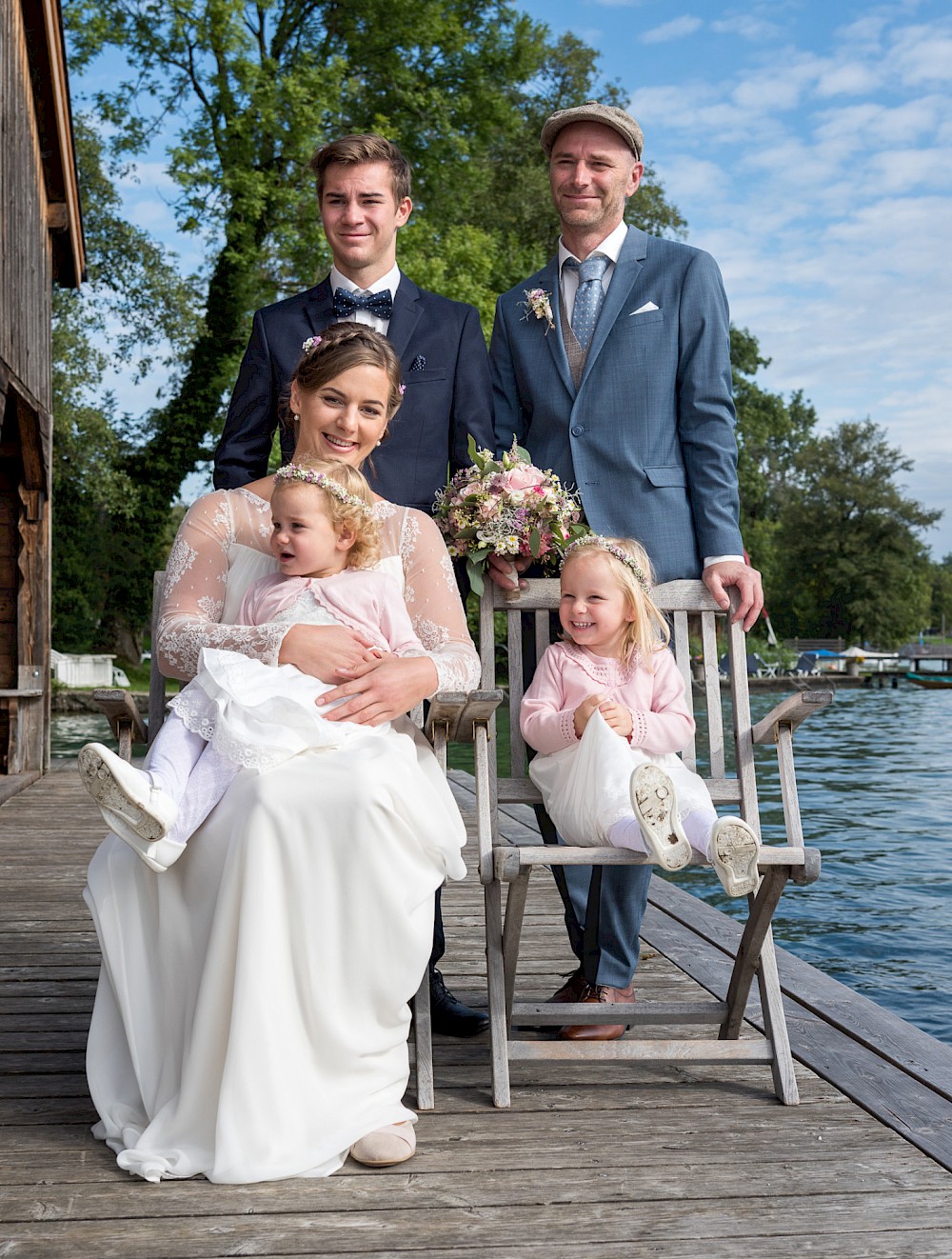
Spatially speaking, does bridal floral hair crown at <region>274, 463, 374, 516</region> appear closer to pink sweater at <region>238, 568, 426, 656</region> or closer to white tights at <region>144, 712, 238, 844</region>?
pink sweater at <region>238, 568, 426, 656</region>

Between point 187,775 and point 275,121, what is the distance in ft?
60.9

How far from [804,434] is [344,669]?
6167 centimetres

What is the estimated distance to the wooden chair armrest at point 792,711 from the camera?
3.03m

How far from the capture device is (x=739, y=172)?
24453mm

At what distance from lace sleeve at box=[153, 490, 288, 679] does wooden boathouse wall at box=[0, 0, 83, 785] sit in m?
6.68

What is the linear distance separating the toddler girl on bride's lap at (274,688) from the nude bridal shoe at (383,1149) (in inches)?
27.4

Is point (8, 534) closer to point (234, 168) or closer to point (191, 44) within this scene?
point (234, 168)

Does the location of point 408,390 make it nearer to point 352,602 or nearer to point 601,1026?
point 352,602

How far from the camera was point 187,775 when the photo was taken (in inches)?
106

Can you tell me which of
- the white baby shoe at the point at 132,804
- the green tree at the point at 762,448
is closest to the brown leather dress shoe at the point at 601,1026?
the white baby shoe at the point at 132,804

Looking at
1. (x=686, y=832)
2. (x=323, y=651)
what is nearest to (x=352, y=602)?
(x=323, y=651)

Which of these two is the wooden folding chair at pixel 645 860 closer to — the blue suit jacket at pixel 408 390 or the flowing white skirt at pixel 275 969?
the flowing white skirt at pixel 275 969

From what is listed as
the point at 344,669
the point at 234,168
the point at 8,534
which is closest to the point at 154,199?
the point at 234,168

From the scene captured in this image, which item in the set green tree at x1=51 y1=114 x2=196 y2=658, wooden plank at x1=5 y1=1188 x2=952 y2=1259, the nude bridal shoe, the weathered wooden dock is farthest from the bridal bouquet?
green tree at x1=51 y1=114 x2=196 y2=658
